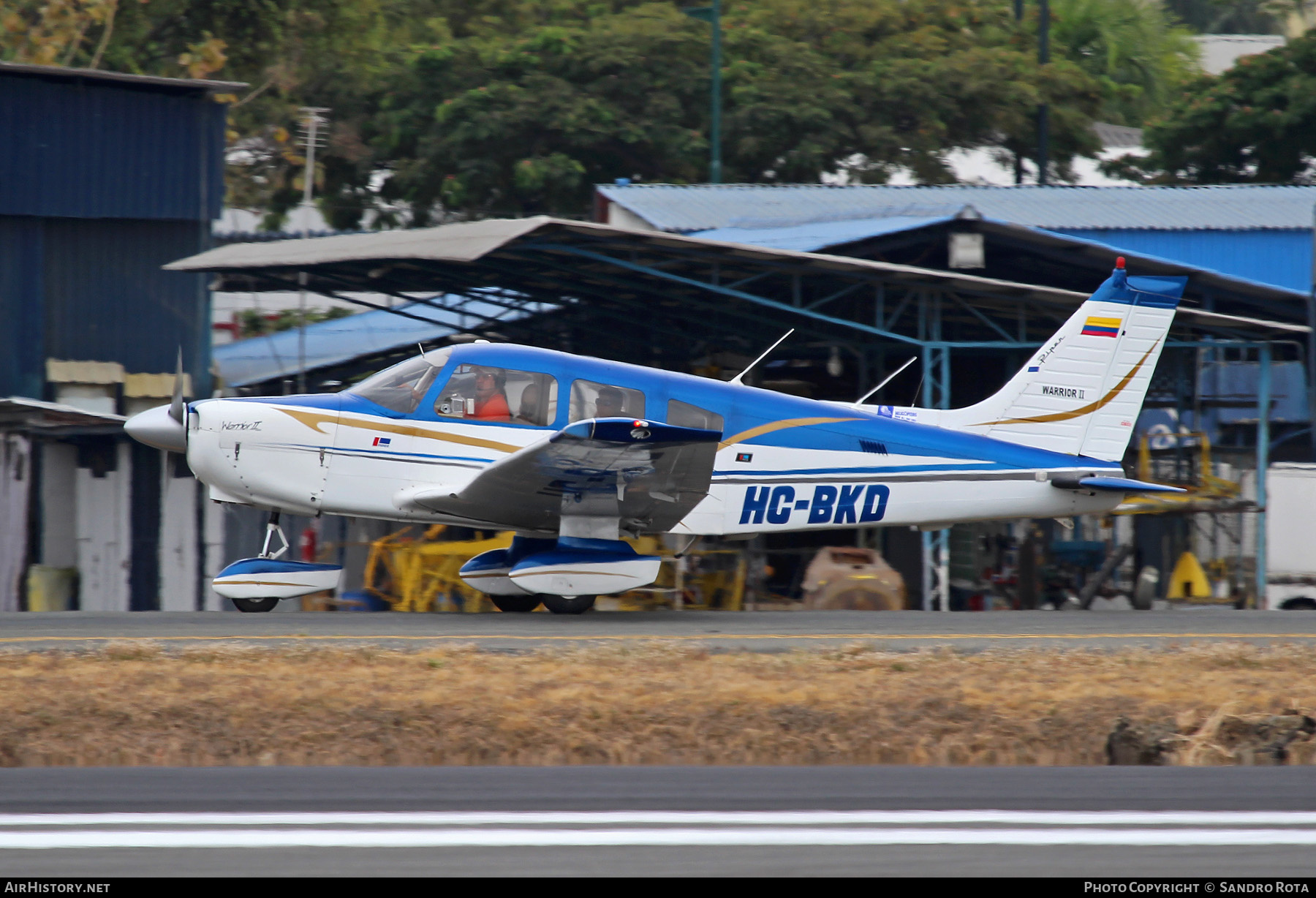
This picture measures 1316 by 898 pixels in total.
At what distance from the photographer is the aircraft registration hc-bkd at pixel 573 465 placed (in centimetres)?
1152

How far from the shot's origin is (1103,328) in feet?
43.4

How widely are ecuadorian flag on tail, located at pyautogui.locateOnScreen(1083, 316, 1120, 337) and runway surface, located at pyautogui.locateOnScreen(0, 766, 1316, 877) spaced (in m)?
7.16

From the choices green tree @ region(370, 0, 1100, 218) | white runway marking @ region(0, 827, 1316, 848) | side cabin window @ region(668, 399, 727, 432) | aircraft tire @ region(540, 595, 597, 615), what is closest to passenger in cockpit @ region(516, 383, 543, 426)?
side cabin window @ region(668, 399, 727, 432)

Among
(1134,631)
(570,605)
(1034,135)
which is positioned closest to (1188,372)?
(1134,631)

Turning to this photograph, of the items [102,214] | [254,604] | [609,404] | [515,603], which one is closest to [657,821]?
[609,404]

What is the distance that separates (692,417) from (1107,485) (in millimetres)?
3760

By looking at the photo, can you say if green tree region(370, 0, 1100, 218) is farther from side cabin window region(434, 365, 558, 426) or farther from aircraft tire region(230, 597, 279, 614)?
aircraft tire region(230, 597, 279, 614)

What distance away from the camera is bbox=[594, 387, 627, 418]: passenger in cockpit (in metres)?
11.8

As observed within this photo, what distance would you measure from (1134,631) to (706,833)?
682 centimetres

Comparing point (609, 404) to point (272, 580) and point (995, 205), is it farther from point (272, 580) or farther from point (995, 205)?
point (995, 205)

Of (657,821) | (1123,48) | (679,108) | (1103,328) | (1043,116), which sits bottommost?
(657,821)

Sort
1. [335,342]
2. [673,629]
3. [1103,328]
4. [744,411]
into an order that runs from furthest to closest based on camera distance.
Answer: [335,342] < [1103,328] < [744,411] < [673,629]

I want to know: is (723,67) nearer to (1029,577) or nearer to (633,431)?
(1029,577)

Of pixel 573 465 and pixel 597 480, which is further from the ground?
pixel 573 465
